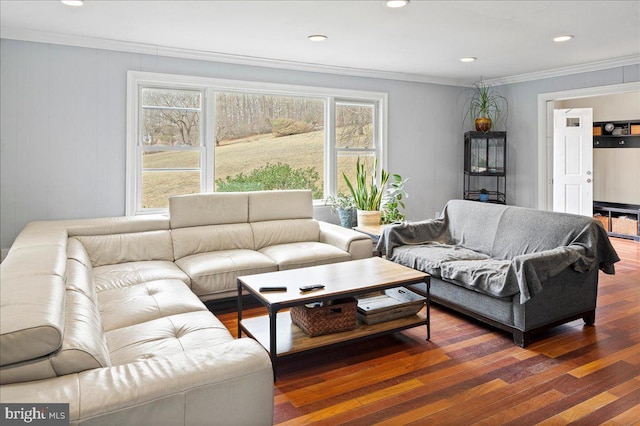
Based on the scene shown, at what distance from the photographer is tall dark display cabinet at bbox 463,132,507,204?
243 inches

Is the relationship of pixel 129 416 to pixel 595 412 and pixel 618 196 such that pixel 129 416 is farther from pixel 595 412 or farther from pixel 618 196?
pixel 618 196

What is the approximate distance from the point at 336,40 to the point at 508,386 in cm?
317

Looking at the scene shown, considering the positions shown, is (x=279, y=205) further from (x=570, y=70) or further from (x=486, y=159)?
(x=570, y=70)

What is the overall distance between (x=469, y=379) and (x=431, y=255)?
131 cm

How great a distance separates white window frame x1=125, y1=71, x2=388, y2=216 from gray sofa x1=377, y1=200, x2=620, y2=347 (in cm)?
184

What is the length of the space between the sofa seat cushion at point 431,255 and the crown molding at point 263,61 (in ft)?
8.02

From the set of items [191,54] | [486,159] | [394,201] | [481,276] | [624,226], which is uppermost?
[191,54]

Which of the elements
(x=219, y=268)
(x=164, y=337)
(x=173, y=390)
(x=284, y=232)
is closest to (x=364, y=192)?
(x=284, y=232)

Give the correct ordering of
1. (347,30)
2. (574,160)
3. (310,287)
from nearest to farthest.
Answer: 1. (310,287)
2. (347,30)
3. (574,160)

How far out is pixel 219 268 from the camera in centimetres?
354

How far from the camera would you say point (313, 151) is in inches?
216

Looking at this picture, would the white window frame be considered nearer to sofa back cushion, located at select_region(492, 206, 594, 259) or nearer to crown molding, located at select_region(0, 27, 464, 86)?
crown molding, located at select_region(0, 27, 464, 86)

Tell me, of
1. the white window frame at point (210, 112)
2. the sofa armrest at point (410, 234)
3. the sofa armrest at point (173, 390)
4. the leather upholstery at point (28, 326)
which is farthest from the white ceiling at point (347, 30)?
the sofa armrest at point (173, 390)

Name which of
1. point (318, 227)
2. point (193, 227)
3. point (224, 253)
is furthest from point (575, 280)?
point (193, 227)
